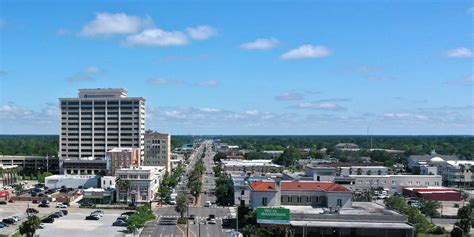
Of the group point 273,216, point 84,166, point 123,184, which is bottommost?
point 273,216

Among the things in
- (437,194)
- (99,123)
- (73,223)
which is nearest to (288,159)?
(99,123)

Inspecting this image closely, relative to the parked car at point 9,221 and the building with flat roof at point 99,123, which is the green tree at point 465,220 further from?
the building with flat roof at point 99,123

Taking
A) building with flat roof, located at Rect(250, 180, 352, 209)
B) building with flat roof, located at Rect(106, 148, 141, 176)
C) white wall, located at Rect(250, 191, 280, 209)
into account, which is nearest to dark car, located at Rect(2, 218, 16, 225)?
building with flat roof, located at Rect(250, 180, 352, 209)

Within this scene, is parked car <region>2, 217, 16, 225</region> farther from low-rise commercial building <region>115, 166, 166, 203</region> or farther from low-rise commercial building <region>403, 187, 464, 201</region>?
low-rise commercial building <region>403, 187, 464, 201</region>

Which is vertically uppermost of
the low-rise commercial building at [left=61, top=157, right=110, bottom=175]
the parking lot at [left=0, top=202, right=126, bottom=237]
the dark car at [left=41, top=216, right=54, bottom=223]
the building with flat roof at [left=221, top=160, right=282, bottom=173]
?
the low-rise commercial building at [left=61, top=157, right=110, bottom=175]

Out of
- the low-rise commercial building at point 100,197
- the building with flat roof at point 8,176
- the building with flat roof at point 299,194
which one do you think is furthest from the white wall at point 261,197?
the building with flat roof at point 8,176

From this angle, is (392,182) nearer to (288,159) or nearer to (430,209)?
(430,209)
